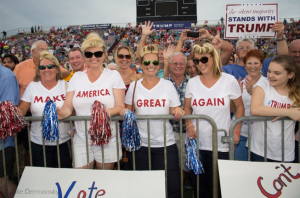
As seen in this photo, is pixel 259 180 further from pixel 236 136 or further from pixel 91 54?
pixel 91 54

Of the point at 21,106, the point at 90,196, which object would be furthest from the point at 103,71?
the point at 90,196

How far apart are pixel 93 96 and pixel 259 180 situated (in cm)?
175

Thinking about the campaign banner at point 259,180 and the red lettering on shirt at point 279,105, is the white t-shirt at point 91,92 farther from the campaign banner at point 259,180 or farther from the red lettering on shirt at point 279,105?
the red lettering on shirt at point 279,105

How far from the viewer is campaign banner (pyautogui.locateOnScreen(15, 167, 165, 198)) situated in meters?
2.05

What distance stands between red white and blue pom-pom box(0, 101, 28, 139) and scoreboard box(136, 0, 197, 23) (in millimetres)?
17115

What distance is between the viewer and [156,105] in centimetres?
234

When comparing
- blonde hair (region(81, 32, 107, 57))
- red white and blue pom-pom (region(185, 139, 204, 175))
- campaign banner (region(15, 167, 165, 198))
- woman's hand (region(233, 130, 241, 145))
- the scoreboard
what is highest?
the scoreboard

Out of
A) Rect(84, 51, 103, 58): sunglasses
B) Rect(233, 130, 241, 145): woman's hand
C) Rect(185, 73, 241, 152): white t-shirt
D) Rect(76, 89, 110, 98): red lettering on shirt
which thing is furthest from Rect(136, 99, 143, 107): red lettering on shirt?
Rect(233, 130, 241, 145): woman's hand

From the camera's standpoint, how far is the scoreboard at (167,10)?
57.2 feet

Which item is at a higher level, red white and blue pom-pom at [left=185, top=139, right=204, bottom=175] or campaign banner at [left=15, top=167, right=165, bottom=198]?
red white and blue pom-pom at [left=185, top=139, right=204, bottom=175]

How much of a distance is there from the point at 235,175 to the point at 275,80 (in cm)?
101

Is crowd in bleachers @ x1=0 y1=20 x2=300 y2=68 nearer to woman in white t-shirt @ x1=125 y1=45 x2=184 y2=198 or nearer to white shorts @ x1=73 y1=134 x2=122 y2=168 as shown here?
woman in white t-shirt @ x1=125 y1=45 x2=184 y2=198

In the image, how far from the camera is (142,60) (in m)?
2.52

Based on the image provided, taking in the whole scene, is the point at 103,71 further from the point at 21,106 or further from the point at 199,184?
the point at 199,184
